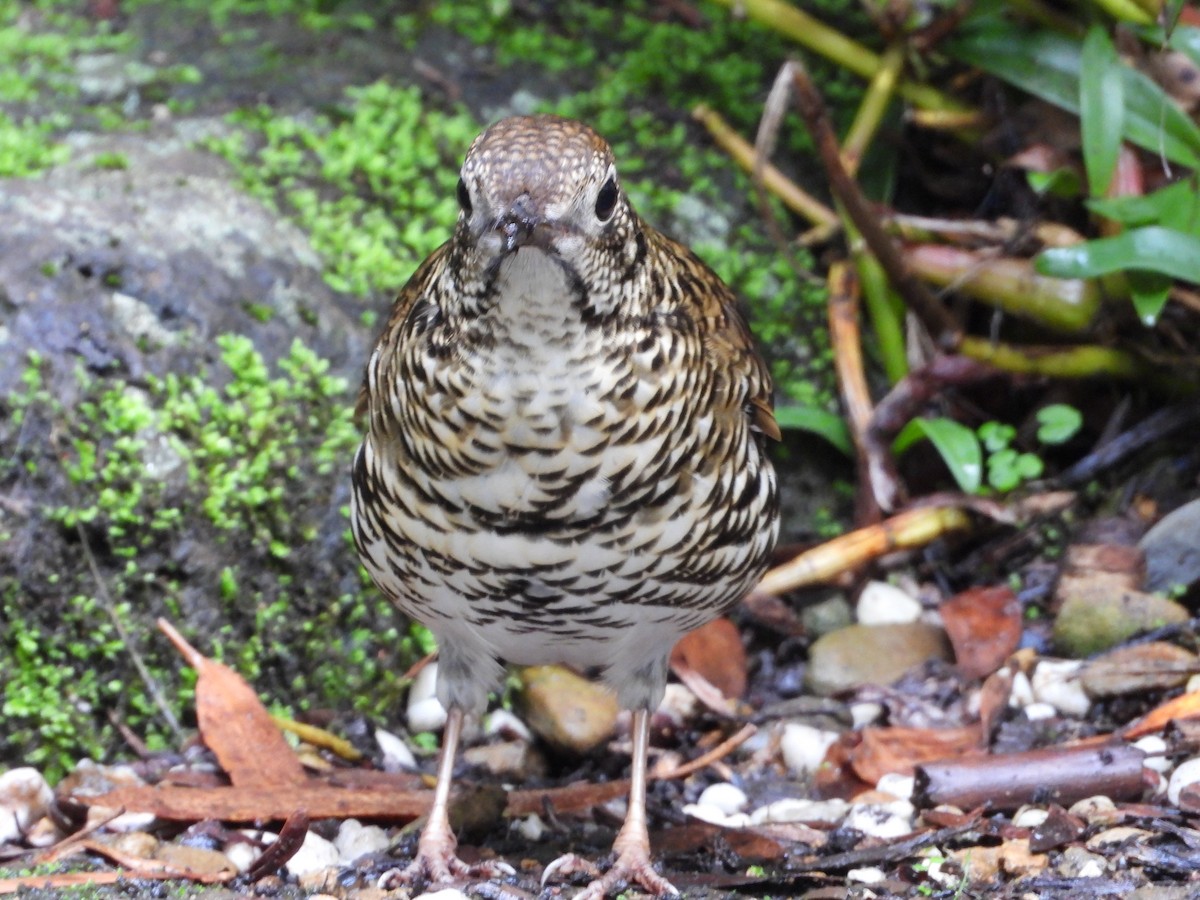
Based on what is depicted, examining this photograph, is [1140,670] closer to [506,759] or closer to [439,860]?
[506,759]

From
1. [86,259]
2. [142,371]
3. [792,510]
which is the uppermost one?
[86,259]

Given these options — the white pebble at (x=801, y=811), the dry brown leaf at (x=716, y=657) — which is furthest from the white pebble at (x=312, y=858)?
the dry brown leaf at (x=716, y=657)

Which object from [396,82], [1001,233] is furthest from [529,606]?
[396,82]

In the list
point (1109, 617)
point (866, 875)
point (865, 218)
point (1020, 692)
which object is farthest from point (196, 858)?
point (865, 218)

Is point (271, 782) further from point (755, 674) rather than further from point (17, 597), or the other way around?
point (755, 674)

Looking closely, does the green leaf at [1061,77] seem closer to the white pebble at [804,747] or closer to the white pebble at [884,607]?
the white pebble at [884,607]

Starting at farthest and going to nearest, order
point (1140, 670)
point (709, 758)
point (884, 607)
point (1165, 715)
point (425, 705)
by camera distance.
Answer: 1. point (884, 607)
2. point (425, 705)
3. point (709, 758)
4. point (1140, 670)
5. point (1165, 715)

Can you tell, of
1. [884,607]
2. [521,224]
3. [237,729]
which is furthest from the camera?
[884,607]

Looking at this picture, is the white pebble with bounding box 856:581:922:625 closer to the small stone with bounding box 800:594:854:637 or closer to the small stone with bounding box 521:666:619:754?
the small stone with bounding box 800:594:854:637
